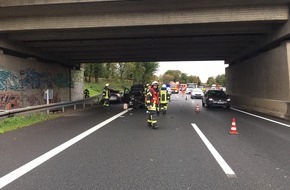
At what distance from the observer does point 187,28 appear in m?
19.7

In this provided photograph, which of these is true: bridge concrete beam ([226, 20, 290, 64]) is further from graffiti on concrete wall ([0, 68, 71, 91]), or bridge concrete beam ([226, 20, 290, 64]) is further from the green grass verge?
graffiti on concrete wall ([0, 68, 71, 91])

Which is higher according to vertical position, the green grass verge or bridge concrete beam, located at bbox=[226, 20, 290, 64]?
bridge concrete beam, located at bbox=[226, 20, 290, 64]

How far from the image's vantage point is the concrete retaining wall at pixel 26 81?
21234 mm

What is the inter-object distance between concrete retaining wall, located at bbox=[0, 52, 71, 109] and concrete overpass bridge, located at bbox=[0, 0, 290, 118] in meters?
0.07

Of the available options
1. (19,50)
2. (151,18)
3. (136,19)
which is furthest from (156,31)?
(19,50)

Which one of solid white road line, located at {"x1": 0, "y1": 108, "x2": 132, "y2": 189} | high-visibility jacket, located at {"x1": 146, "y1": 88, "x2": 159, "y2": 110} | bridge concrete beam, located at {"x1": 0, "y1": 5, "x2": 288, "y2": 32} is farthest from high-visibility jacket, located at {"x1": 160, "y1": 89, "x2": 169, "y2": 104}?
solid white road line, located at {"x1": 0, "y1": 108, "x2": 132, "y2": 189}

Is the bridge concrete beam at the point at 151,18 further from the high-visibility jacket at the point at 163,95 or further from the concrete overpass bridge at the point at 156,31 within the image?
the high-visibility jacket at the point at 163,95

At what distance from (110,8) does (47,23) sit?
365 cm

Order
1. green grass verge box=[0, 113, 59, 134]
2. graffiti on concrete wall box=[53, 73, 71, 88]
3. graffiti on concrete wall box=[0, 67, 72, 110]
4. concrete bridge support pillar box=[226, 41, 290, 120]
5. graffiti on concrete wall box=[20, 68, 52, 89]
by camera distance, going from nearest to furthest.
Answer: green grass verge box=[0, 113, 59, 134] → concrete bridge support pillar box=[226, 41, 290, 120] → graffiti on concrete wall box=[0, 67, 72, 110] → graffiti on concrete wall box=[20, 68, 52, 89] → graffiti on concrete wall box=[53, 73, 71, 88]

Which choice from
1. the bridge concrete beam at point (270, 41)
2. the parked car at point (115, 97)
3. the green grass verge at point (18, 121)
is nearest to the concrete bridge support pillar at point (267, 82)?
the bridge concrete beam at point (270, 41)

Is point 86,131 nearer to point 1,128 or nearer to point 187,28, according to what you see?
point 1,128

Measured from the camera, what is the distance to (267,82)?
72.6 ft

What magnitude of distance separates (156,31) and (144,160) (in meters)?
13.1

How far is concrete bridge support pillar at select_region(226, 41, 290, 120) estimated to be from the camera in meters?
18.5
